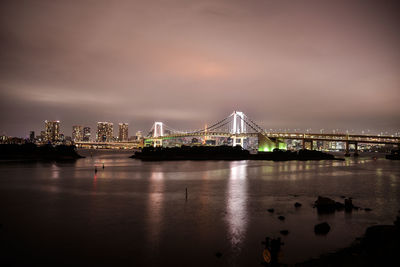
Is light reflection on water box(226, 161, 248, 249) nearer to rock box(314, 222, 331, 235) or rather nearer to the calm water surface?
the calm water surface

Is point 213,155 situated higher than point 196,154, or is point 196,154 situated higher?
point 196,154

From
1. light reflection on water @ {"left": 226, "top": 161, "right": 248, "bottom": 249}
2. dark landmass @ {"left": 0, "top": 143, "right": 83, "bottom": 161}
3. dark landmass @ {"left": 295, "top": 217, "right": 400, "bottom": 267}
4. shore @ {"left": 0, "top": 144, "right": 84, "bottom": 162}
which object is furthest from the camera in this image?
dark landmass @ {"left": 0, "top": 143, "right": 83, "bottom": 161}

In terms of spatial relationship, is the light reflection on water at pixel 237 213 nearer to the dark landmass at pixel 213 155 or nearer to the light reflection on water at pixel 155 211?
the light reflection on water at pixel 155 211

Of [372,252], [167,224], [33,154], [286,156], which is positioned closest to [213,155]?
[286,156]

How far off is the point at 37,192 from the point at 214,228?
14699 millimetres

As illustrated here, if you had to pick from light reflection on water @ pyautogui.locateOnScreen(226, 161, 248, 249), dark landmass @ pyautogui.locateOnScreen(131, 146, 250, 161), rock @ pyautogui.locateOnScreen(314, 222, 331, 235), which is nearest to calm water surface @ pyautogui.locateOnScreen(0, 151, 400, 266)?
light reflection on water @ pyautogui.locateOnScreen(226, 161, 248, 249)

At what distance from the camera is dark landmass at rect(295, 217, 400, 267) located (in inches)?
271

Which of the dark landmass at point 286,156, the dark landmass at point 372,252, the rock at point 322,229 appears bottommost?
the rock at point 322,229

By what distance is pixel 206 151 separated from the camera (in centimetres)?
6756

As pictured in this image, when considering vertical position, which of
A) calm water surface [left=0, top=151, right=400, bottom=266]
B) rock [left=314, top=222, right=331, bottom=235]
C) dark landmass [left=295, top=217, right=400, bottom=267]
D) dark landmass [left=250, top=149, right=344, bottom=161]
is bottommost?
calm water surface [left=0, top=151, right=400, bottom=266]

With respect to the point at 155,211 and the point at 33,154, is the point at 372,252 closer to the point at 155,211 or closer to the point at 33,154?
the point at 155,211

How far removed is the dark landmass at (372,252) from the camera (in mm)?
6879

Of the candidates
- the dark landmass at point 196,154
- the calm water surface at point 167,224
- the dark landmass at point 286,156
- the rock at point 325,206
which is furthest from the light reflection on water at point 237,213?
the dark landmass at point 286,156

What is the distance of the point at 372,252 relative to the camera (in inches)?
302
